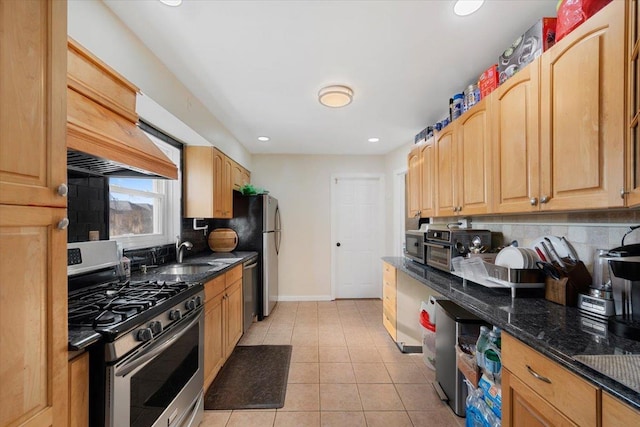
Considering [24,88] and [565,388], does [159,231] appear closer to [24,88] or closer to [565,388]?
[24,88]

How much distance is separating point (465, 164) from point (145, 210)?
284cm

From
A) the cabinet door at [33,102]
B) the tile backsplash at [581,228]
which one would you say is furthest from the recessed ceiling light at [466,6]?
the cabinet door at [33,102]

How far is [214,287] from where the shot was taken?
7.29 feet

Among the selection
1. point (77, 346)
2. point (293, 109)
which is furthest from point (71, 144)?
point (293, 109)

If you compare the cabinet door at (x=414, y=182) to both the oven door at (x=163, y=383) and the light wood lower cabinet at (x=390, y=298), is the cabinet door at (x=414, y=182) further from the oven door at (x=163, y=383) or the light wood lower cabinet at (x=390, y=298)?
the oven door at (x=163, y=383)

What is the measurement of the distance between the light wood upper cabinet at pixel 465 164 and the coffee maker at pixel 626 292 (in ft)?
2.64

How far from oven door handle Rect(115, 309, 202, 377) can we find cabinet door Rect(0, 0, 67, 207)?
2.28 feet

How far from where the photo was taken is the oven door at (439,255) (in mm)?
→ 2214

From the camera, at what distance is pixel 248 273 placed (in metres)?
3.32

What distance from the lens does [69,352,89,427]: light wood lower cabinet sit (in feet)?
3.08

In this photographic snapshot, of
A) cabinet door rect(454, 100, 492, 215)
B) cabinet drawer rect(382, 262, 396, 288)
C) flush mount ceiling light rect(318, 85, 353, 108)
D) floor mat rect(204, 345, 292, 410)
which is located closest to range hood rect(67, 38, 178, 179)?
flush mount ceiling light rect(318, 85, 353, 108)

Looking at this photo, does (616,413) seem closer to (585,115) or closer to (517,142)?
(585,115)

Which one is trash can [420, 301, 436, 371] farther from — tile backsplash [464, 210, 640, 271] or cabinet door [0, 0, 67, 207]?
cabinet door [0, 0, 67, 207]

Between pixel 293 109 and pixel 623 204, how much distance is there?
2.51 m
